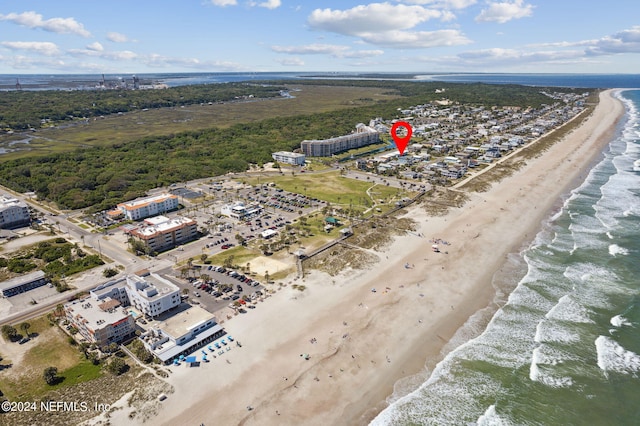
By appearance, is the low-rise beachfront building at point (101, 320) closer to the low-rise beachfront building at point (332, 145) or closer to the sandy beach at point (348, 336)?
the sandy beach at point (348, 336)

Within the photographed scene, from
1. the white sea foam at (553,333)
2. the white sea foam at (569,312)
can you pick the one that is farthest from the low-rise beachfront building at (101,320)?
the white sea foam at (569,312)

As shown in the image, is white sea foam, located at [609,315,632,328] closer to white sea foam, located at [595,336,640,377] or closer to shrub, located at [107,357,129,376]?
white sea foam, located at [595,336,640,377]

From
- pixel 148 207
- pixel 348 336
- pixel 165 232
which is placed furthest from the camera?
pixel 148 207

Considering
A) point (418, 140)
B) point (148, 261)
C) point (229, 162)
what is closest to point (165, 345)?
point (148, 261)

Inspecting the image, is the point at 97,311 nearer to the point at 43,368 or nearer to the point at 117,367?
the point at 43,368

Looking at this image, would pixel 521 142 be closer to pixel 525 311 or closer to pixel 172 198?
pixel 525 311

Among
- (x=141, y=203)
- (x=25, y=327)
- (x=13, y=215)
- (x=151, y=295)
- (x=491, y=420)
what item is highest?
(x=141, y=203)

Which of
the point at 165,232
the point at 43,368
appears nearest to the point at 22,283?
the point at 43,368

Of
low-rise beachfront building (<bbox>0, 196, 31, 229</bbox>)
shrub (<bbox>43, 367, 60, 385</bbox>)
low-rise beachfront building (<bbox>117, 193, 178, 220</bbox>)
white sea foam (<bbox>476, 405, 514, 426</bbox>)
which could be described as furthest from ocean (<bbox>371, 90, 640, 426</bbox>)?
low-rise beachfront building (<bbox>0, 196, 31, 229</bbox>)
